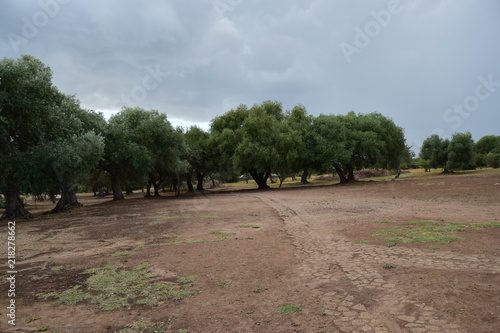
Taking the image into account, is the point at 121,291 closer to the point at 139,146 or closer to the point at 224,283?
the point at 224,283

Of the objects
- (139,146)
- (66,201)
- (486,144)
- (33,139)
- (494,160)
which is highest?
(486,144)

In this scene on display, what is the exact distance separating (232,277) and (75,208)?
28850mm

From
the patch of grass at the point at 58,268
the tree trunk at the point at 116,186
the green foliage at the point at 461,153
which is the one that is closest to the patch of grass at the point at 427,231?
the patch of grass at the point at 58,268

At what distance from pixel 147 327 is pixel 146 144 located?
34969 mm

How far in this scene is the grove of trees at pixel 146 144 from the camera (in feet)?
68.0

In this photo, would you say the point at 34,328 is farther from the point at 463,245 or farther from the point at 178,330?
the point at 463,245

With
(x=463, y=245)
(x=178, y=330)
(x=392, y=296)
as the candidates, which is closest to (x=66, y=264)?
(x=178, y=330)

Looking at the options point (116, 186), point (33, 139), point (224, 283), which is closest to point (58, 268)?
point (224, 283)

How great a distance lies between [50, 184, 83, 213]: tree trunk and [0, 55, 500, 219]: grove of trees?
0.33 ft

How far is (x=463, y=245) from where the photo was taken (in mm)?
8281

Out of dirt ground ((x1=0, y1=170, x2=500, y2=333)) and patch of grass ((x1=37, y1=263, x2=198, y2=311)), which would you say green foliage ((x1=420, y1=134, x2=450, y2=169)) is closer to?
dirt ground ((x1=0, y1=170, x2=500, y2=333))

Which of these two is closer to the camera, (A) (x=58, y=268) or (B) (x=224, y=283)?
(B) (x=224, y=283)

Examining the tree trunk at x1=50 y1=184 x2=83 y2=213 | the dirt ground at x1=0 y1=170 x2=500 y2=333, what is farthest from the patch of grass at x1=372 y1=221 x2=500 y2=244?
the tree trunk at x1=50 y1=184 x2=83 y2=213

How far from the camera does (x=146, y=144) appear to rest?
37625 millimetres
